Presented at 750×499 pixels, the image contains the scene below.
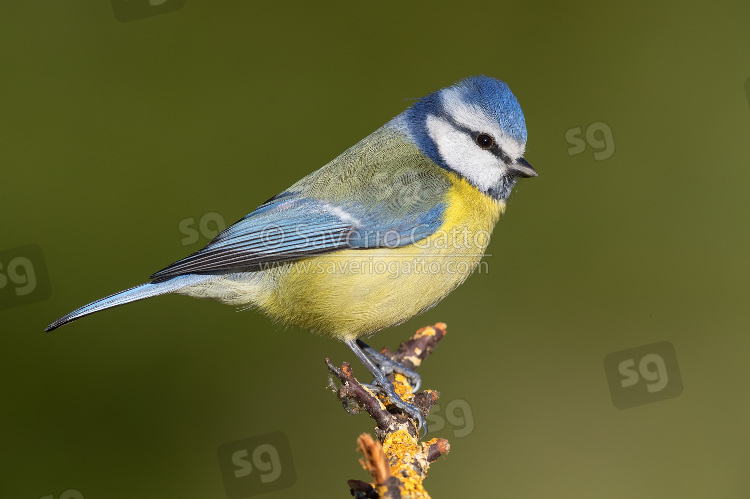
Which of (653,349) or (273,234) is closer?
(273,234)

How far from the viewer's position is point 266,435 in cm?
297

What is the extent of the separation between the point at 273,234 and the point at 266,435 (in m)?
1.06

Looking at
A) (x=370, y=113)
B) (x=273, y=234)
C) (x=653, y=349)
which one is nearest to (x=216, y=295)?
(x=273, y=234)

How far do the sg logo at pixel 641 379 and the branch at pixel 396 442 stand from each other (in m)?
1.04

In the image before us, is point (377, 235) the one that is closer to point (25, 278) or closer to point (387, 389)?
point (387, 389)

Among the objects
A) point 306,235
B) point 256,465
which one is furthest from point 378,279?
point 256,465

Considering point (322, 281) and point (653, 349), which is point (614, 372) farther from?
point (322, 281)

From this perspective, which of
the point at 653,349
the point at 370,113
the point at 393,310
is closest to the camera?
the point at 393,310

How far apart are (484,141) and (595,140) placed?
114 cm

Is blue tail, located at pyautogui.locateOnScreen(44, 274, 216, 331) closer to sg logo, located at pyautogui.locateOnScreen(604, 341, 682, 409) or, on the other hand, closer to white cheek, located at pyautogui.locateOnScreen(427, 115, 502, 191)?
white cheek, located at pyautogui.locateOnScreen(427, 115, 502, 191)

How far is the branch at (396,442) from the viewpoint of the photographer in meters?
1.44

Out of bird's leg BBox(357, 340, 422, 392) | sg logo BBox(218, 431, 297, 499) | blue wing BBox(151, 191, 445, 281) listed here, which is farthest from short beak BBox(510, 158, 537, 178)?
sg logo BBox(218, 431, 297, 499)

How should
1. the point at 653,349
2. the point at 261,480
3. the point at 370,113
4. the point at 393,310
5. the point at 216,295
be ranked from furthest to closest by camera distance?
the point at 370,113, the point at 653,349, the point at 261,480, the point at 216,295, the point at 393,310

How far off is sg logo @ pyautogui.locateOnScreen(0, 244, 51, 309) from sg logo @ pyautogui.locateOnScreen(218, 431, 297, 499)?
107 centimetres
